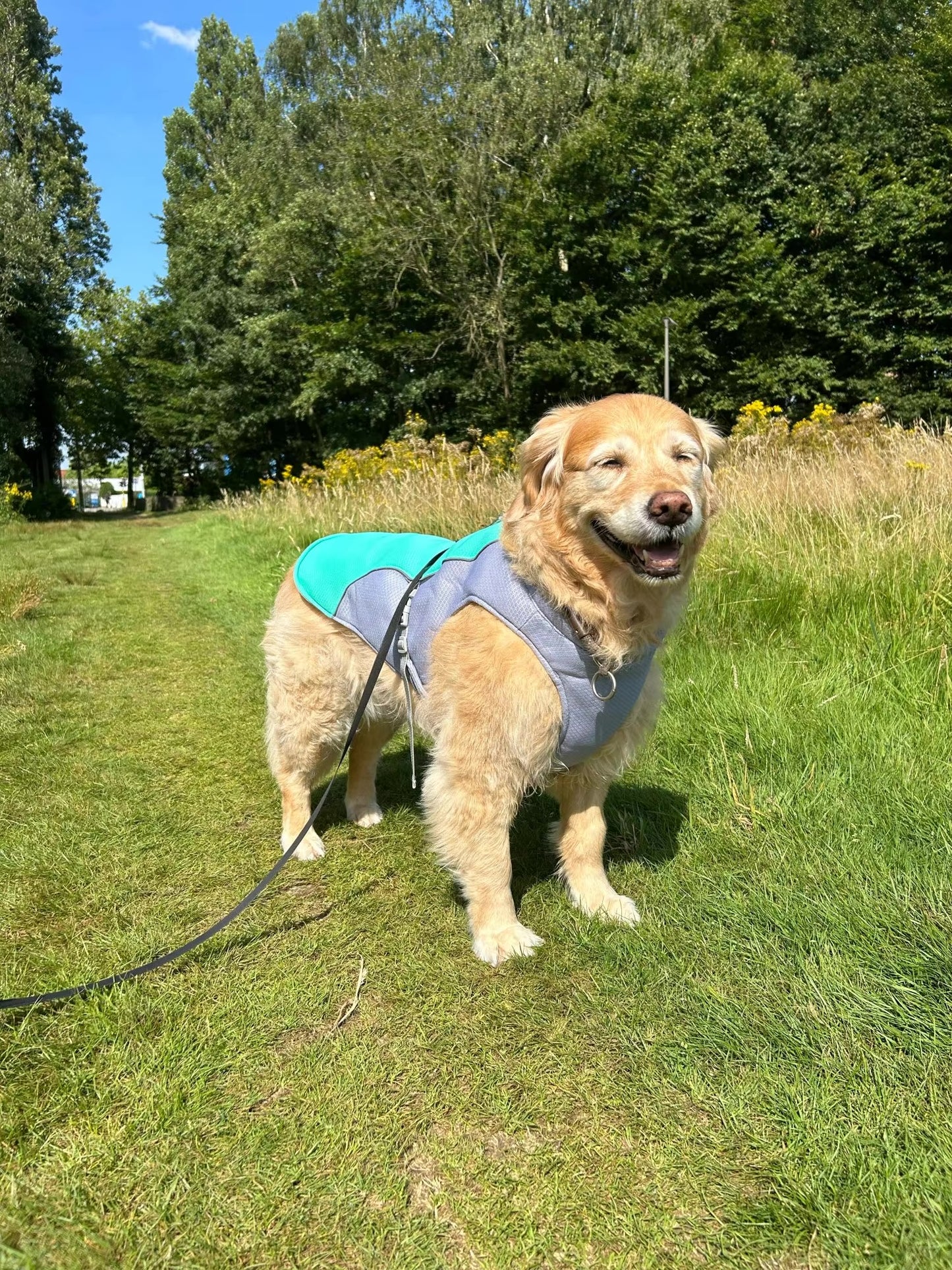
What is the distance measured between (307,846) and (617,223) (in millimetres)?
30768

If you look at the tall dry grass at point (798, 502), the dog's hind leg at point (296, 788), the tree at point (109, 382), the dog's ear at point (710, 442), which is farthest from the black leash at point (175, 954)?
the tree at point (109, 382)

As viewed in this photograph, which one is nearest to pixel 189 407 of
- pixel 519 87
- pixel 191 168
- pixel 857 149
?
pixel 191 168

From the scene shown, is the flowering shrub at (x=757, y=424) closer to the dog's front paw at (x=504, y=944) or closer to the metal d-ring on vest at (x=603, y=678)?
the metal d-ring on vest at (x=603, y=678)

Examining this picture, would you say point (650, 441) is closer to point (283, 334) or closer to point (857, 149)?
point (857, 149)

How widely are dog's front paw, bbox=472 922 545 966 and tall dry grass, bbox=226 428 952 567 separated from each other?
340 centimetres

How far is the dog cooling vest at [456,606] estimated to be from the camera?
2.64 metres

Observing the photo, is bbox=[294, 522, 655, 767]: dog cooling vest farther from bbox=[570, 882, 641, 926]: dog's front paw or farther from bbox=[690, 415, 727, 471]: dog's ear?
bbox=[690, 415, 727, 471]: dog's ear

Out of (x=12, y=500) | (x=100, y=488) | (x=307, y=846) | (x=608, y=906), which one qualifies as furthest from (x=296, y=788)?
(x=100, y=488)

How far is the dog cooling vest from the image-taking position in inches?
104

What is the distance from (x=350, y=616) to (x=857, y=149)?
3053cm

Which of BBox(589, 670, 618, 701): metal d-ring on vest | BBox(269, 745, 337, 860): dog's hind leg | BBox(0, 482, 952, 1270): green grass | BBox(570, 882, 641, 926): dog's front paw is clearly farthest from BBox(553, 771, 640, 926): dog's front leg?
BBox(269, 745, 337, 860): dog's hind leg

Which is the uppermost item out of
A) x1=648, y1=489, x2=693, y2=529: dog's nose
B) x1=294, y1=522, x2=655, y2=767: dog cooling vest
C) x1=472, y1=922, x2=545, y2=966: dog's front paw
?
x1=648, y1=489, x2=693, y2=529: dog's nose

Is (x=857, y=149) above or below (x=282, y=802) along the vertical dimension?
above

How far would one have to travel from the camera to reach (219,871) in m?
3.28
